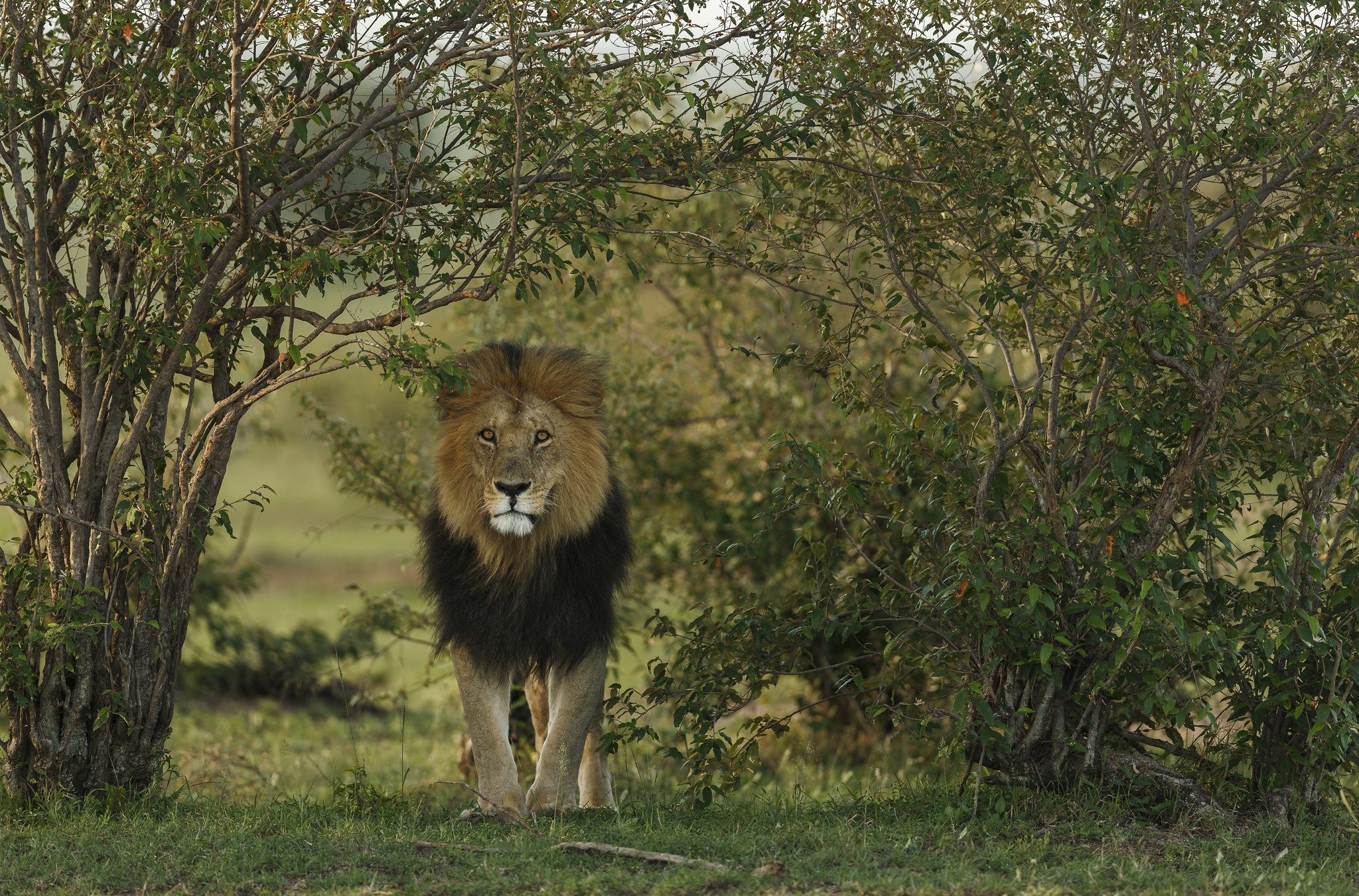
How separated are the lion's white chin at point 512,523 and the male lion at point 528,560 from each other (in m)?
0.09

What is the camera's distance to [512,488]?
5.05 m

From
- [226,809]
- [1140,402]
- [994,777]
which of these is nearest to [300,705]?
[226,809]

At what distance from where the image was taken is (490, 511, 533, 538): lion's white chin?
16.6 ft

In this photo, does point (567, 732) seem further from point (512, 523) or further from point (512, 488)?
point (512, 488)

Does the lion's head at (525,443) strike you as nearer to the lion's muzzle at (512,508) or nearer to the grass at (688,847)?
the lion's muzzle at (512,508)

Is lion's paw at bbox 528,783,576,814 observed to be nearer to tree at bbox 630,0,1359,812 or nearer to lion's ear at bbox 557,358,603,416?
tree at bbox 630,0,1359,812

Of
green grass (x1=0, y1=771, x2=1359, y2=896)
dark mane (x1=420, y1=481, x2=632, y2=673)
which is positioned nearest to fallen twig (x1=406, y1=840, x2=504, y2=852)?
green grass (x1=0, y1=771, x2=1359, y2=896)

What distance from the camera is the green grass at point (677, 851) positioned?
4.13 meters

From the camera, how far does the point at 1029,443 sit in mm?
5082

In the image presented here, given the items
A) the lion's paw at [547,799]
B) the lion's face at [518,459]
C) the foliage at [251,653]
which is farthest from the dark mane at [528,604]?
the foliage at [251,653]

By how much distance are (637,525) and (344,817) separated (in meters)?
3.97

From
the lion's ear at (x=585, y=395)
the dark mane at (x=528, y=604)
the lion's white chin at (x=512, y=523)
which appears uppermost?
the lion's ear at (x=585, y=395)

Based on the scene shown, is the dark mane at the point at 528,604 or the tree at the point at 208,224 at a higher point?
the tree at the point at 208,224

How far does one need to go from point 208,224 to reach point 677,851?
2635mm
